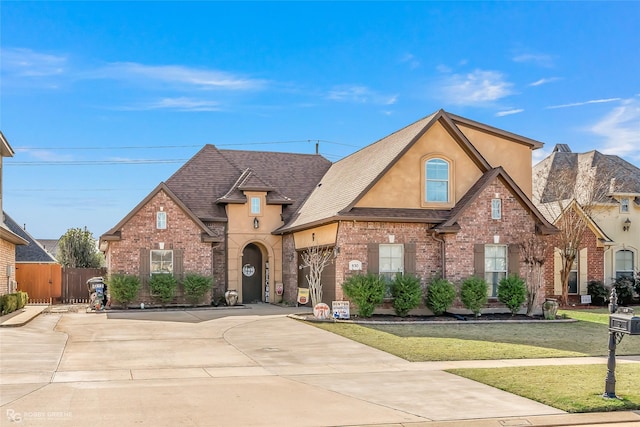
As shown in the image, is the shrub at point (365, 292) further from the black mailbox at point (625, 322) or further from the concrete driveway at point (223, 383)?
the black mailbox at point (625, 322)

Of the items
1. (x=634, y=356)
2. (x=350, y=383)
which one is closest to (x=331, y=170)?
(x=634, y=356)

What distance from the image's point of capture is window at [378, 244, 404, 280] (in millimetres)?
23281

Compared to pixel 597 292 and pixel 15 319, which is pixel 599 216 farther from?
pixel 15 319

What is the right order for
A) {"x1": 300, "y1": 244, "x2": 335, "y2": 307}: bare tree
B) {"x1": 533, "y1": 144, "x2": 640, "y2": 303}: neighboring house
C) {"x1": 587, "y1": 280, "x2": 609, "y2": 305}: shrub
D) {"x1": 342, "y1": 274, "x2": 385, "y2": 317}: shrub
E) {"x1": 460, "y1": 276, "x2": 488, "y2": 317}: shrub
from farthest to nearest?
1. {"x1": 533, "y1": 144, "x2": 640, "y2": 303}: neighboring house
2. {"x1": 587, "y1": 280, "x2": 609, "y2": 305}: shrub
3. {"x1": 300, "y1": 244, "x2": 335, "y2": 307}: bare tree
4. {"x1": 460, "y1": 276, "x2": 488, "y2": 317}: shrub
5. {"x1": 342, "y1": 274, "x2": 385, "y2": 317}: shrub

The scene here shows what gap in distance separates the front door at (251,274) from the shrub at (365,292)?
10391 millimetres

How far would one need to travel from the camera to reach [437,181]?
80.2 feet

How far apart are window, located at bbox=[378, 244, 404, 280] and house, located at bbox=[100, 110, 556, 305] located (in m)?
0.04

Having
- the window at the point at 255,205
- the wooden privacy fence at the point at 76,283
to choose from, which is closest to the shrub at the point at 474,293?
the window at the point at 255,205

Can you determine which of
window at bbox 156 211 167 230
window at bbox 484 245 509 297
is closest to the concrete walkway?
window at bbox 484 245 509 297

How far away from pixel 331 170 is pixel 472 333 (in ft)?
52.9

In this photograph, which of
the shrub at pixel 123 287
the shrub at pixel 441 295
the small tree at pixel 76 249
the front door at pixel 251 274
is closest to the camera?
the shrub at pixel 441 295

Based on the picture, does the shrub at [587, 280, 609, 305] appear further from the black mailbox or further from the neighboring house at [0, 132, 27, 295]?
the neighboring house at [0, 132, 27, 295]

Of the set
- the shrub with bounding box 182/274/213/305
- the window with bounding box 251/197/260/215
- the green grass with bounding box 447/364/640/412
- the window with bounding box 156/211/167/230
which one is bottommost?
the green grass with bounding box 447/364/640/412

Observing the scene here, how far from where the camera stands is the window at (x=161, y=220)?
27.9m
